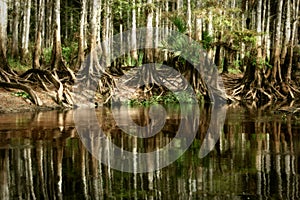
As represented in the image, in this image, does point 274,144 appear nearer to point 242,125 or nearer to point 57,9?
point 242,125

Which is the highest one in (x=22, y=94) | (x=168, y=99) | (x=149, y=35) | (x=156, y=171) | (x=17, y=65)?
(x=149, y=35)

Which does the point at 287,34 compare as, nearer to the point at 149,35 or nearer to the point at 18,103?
the point at 149,35

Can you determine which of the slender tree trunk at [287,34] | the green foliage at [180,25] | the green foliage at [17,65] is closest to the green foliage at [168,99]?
the green foliage at [180,25]

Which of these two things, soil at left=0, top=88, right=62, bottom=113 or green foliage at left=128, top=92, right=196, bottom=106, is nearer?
soil at left=0, top=88, right=62, bottom=113

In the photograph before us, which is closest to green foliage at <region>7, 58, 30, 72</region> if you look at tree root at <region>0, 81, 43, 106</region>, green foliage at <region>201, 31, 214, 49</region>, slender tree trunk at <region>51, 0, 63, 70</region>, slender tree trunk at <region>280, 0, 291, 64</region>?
slender tree trunk at <region>51, 0, 63, 70</region>

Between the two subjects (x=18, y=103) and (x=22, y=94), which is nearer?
(x=18, y=103)

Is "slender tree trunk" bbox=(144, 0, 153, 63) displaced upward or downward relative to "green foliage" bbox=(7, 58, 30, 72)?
upward

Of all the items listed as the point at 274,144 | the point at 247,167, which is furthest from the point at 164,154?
the point at 274,144

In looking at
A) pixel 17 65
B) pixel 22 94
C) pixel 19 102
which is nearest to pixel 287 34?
pixel 22 94

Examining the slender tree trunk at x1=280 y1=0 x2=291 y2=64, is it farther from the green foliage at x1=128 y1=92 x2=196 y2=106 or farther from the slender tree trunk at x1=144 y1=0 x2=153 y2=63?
the slender tree trunk at x1=144 y1=0 x2=153 y2=63

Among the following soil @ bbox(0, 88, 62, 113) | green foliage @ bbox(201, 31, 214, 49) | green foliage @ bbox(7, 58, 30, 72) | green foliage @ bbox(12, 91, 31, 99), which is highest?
green foliage @ bbox(201, 31, 214, 49)

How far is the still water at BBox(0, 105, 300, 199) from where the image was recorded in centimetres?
491

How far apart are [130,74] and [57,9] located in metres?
5.39

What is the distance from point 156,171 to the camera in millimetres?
5918
